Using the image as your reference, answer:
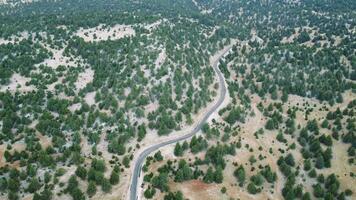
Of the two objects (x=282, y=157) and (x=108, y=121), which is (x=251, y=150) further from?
(x=108, y=121)

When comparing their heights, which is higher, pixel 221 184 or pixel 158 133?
pixel 158 133

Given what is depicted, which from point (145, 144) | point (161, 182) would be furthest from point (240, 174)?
point (145, 144)

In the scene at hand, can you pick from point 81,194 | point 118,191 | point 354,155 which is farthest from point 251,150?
point 81,194

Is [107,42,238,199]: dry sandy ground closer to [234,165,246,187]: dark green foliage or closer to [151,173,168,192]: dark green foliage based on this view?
[151,173,168,192]: dark green foliage

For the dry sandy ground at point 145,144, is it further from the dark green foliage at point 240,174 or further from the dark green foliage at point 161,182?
the dark green foliage at point 240,174

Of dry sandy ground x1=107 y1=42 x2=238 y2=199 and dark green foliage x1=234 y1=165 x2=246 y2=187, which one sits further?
dark green foliage x1=234 y1=165 x2=246 y2=187

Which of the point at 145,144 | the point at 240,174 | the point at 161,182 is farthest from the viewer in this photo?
the point at 145,144

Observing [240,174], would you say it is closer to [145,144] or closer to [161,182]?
[161,182]

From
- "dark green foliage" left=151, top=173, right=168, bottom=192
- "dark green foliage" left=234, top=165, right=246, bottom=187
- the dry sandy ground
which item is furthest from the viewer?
"dark green foliage" left=234, top=165, right=246, bottom=187

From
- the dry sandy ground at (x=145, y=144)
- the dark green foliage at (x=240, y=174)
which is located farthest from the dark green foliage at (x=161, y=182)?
the dark green foliage at (x=240, y=174)

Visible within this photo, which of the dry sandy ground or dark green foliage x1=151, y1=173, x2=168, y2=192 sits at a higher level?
the dry sandy ground

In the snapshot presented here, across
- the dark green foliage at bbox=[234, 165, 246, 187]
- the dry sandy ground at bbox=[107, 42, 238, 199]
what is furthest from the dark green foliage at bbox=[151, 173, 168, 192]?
the dark green foliage at bbox=[234, 165, 246, 187]
